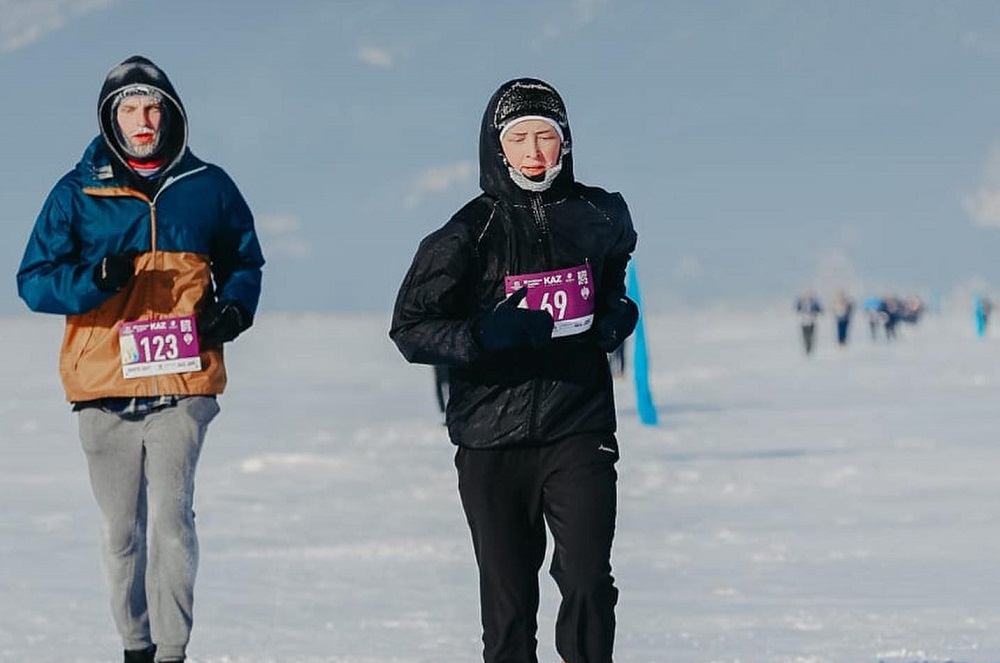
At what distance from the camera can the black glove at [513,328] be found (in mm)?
4742

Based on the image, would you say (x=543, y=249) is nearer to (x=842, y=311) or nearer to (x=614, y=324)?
(x=614, y=324)

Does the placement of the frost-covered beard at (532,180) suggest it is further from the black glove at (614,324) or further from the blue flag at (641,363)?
the blue flag at (641,363)

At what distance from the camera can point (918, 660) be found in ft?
21.3

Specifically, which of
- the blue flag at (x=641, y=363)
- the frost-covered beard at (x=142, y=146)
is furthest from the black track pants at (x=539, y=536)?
the blue flag at (x=641, y=363)

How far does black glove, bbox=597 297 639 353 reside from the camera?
4.95 m

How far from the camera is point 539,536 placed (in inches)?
200

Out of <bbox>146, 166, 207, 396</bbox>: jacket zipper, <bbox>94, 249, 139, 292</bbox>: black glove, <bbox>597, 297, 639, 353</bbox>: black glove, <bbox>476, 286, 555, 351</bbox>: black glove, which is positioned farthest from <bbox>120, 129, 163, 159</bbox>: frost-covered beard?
<bbox>597, 297, 639, 353</bbox>: black glove

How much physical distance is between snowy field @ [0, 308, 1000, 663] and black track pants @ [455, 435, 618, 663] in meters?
1.75

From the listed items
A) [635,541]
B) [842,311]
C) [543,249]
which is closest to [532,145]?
[543,249]

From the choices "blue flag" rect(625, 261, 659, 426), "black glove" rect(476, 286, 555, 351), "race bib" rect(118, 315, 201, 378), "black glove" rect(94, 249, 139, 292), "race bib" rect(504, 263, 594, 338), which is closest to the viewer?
"black glove" rect(476, 286, 555, 351)

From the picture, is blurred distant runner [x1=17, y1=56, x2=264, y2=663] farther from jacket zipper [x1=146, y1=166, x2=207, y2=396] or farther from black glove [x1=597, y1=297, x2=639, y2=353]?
black glove [x1=597, y1=297, x2=639, y2=353]

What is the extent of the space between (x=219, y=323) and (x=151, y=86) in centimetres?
71

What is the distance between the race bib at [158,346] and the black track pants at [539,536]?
969 mm

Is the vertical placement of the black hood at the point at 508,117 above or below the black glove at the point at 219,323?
above
